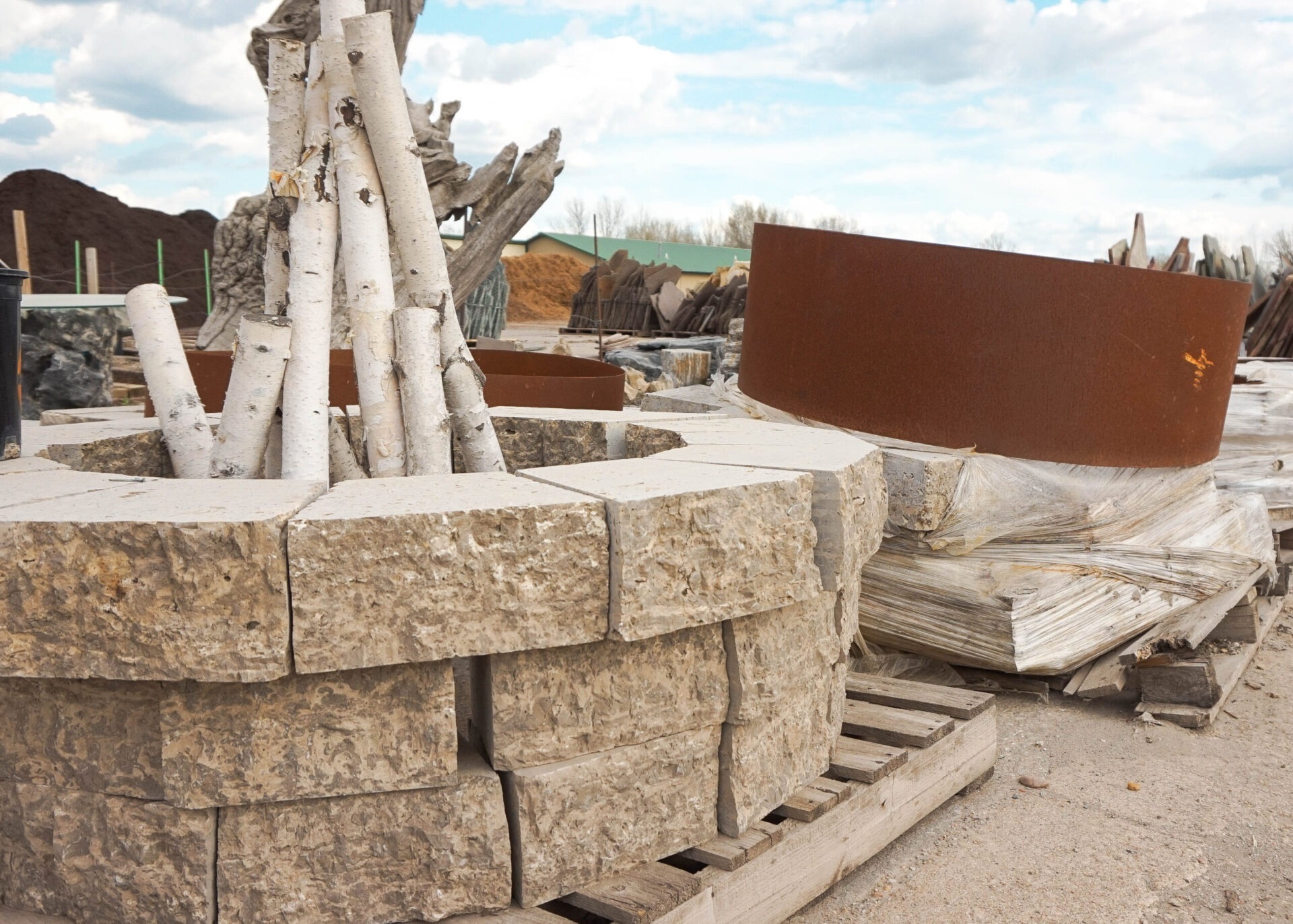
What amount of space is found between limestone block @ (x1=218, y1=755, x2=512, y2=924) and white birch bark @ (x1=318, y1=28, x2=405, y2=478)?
125 centimetres

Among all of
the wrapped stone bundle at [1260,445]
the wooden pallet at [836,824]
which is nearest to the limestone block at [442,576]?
the wooden pallet at [836,824]

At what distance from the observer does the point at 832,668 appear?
10.1ft

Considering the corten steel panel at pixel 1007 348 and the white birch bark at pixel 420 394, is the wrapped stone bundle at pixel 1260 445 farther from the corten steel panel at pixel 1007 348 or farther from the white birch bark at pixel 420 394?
the white birch bark at pixel 420 394

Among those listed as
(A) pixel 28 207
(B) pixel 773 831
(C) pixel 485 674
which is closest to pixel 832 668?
(B) pixel 773 831

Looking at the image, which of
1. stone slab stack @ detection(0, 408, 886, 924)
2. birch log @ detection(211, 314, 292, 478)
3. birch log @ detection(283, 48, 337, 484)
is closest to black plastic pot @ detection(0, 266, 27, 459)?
Result: stone slab stack @ detection(0, 408, 886, 924)

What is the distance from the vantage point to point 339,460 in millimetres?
3641

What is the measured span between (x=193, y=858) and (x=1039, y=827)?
2.51 m

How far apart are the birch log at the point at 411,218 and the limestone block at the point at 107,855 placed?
1.52 meters

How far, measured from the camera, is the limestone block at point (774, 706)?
2660 mm

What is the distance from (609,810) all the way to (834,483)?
100 centimetres

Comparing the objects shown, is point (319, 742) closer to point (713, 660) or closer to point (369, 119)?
point (713, 660)

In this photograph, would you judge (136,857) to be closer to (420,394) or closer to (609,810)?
(609,810)

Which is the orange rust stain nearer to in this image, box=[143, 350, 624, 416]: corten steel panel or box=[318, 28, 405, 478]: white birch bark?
box=[143, 350, 624, 416]: corten steel panel

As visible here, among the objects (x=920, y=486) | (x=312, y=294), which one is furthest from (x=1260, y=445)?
(x=312, y=294)
